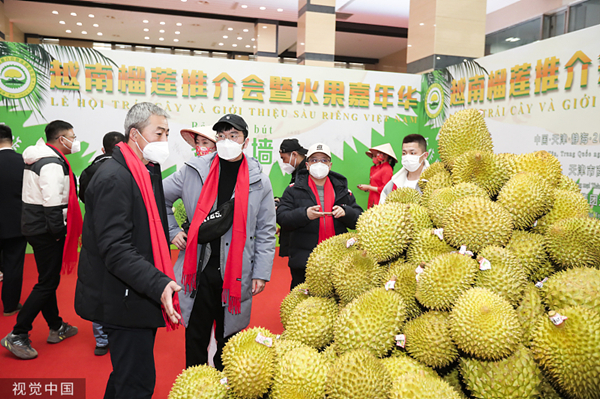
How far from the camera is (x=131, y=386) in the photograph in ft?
5.25

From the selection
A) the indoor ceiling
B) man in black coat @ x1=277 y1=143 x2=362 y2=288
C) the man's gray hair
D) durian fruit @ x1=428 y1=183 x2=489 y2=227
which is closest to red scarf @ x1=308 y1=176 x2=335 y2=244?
man in black coat @ x1=277 y1=143 x2=362 y2=288

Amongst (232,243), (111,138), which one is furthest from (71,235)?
(232,243)

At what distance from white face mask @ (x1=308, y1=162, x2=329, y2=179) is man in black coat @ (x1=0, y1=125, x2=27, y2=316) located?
8.53ft

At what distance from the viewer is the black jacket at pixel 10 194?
3418 millimetres

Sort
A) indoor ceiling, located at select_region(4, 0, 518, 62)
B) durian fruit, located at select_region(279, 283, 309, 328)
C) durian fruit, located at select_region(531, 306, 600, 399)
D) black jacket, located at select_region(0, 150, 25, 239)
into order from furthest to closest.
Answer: indoor ceiling, located at select_region(4, 0, 518, 62)
black jacket, located at select_region(0, 150, 25, 239)
durian fruit, located at select_region(279, 283, 309, 328)
durian fruit, located at select_region(531, 306, 600, 399)

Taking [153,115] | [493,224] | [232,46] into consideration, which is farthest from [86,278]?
[232,46]

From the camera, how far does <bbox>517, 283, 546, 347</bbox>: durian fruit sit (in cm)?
95

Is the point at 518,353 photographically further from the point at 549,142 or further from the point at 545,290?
the point at 549,142

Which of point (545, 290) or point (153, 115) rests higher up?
point (153, 115)

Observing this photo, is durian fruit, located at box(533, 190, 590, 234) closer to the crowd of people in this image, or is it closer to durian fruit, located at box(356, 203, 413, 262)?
durian fruit, located at box(356, 203, 413, 262)

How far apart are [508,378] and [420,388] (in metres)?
0.20

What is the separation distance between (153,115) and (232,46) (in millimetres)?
11482

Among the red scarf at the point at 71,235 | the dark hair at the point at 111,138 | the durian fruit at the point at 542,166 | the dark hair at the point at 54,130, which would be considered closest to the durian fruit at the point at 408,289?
the durian fruit at the point at 542,166

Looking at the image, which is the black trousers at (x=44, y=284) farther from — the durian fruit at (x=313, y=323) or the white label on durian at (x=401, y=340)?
the white label on durian at (x=401, y=340)
